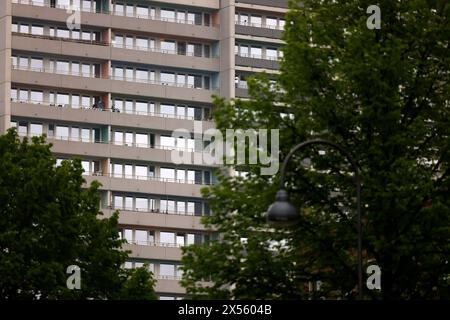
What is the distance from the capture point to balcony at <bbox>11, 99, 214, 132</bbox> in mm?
140375

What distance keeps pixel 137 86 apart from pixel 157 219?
376 inches

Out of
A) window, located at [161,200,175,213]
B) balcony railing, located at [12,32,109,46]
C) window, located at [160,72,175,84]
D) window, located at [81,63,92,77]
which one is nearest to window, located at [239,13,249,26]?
window, located at [160,72,175,84]

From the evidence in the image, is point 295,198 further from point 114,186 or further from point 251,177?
point 114,186

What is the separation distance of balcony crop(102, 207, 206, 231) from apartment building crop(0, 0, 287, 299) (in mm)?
70

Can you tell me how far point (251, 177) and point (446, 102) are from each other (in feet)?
21.9

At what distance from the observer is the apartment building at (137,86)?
463ft

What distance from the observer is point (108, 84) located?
472 feet

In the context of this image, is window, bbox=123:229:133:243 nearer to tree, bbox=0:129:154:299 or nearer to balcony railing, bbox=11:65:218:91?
balcony railing, bbox=11:65:218:91

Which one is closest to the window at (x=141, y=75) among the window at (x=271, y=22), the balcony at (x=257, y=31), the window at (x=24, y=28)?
the balcony at (x=257, y=31)

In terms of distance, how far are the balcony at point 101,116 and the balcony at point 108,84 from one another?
4.61ft

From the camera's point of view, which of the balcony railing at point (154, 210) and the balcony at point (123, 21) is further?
the balcony railing at point (154, 210)

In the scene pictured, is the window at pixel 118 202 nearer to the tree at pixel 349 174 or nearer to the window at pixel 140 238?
the window at pixel 140 238

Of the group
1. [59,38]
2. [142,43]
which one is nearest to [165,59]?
[142,43]
